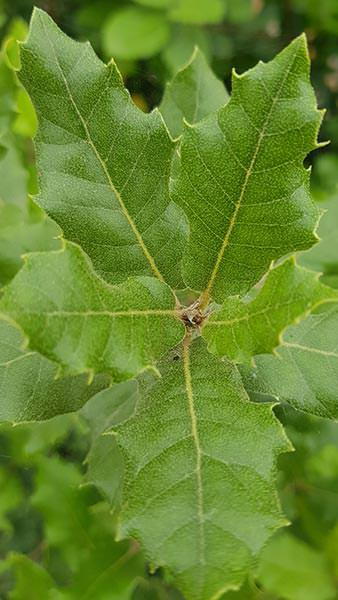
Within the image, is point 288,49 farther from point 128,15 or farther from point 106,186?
point 128,15

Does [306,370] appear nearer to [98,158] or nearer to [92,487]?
Result: [98,158]

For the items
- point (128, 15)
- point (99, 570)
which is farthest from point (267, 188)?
point (128, 15)

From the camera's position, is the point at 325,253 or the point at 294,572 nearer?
the point at 325,253

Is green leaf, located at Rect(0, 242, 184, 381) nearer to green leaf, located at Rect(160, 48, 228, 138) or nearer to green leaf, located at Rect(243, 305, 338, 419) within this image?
green leaf, located at Rect(243, 305, 338, 419)

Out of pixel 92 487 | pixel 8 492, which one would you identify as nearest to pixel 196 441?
pixel 92 487

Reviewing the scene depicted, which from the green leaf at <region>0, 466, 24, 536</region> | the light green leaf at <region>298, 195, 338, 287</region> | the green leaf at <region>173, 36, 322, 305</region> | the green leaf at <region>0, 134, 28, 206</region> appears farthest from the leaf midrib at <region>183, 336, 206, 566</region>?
the green leaf at <region>0, 466, 24, 536</region>

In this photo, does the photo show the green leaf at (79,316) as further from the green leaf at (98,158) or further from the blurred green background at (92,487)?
the blurred green background at (92,487)
